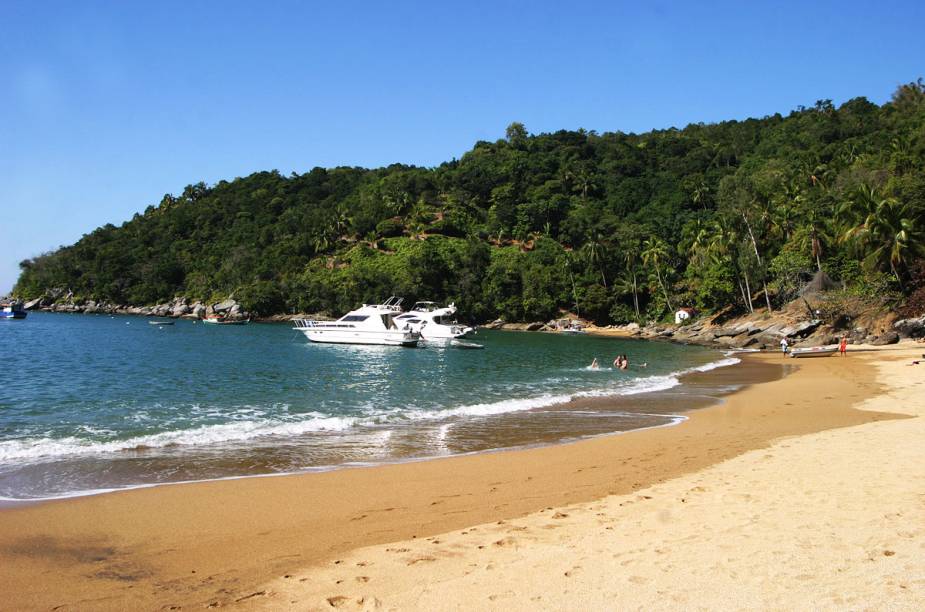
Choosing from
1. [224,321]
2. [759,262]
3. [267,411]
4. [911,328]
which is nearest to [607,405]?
[267,411]

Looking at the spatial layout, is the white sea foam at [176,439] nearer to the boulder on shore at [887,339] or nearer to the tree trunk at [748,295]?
the boulder on shore at [887,339]

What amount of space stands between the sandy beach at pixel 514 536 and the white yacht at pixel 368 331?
3693 centimetres

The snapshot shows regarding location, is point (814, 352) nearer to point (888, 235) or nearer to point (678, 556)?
point (888, 235)

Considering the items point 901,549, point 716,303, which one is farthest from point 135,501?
point 716,303

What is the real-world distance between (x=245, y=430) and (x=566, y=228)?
100 meters

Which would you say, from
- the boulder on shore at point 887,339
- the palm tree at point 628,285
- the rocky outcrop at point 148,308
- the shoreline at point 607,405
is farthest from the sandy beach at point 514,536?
the rocky outcrop at point 148,308

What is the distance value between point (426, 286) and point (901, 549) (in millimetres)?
92680

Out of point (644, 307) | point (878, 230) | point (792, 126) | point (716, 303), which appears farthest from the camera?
point (792, 126)

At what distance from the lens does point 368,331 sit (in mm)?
49531

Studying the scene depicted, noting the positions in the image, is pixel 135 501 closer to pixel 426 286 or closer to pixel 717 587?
pixel 717 587

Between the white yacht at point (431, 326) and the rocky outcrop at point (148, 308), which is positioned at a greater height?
the rocky outcrop at point (148, 308)

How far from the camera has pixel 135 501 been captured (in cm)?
905

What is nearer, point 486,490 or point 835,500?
point 835,500

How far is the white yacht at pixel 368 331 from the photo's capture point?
48.8 m
